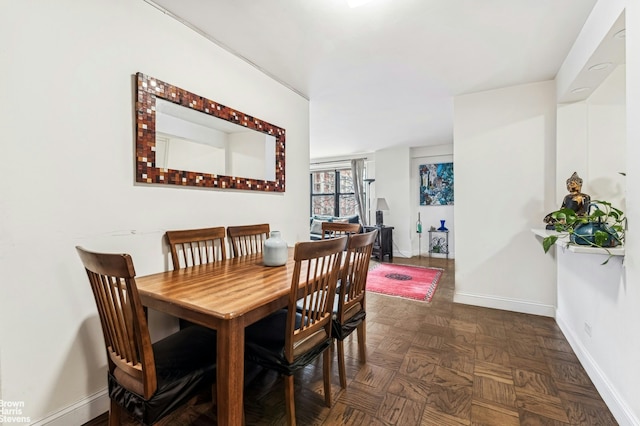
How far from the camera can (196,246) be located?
2068 millimetres

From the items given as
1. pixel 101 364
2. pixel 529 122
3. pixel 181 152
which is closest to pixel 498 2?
pixel 529 122

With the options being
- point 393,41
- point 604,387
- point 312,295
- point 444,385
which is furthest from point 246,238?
point 604,387

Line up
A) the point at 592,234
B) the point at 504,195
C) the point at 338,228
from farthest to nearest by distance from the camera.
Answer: the point at 504,195 < the point at 338,228 < the point at 592,234

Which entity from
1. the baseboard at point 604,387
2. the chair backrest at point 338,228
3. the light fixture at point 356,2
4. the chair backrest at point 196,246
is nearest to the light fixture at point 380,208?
the chair backrest at point 338,228

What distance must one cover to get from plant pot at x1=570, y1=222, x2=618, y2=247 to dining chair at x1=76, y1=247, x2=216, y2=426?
222cm

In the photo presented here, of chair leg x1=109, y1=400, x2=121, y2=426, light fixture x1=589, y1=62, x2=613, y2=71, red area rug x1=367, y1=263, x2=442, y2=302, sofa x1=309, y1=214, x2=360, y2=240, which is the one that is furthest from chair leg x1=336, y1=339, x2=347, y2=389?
sofa x1=309, y1=214, x2=360, y2=240

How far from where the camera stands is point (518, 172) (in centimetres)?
297

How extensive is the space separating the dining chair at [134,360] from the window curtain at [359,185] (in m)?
5.57

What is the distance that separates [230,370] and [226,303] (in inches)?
10.2

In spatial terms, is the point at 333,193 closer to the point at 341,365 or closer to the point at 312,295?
the point at 341,365

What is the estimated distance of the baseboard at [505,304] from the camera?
290cm

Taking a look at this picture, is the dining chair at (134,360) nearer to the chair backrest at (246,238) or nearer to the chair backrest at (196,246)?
the chair backrest at (196,246)

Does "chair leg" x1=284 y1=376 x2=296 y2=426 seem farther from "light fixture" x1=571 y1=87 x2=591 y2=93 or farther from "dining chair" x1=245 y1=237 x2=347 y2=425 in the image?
"light fixture" x1=571 y1=87 x2=591 y2=93

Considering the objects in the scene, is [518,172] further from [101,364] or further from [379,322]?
[101,364]
